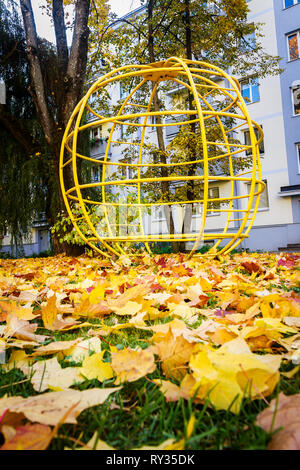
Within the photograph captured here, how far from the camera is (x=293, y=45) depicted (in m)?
11.9

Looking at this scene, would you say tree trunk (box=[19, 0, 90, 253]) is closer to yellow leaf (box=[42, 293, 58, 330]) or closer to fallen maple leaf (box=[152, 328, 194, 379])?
yellow leaf (box=[42, 293, 58, 330])

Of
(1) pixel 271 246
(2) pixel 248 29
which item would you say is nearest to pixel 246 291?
(2) pixel 248 29

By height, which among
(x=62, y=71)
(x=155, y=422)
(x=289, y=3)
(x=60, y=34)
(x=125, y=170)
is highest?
(x=289, y=3)

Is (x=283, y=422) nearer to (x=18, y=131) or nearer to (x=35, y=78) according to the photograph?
(x=35, y=78)

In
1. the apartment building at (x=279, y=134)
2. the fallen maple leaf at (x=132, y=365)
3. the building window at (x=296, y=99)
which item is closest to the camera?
the fallen maple leaf at (x=132, y=365)

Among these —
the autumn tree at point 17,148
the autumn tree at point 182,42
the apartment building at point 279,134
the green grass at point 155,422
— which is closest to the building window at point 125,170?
the apartment building at point 279,134

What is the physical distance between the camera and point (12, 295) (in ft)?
4.36

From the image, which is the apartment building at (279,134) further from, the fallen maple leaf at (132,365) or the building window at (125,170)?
the fallen maple leaf at (132,365)

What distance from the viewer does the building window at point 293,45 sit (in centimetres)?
1177

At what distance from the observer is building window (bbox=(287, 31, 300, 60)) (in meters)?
11.8

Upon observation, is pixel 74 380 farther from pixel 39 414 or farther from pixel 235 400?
pixel 235 400

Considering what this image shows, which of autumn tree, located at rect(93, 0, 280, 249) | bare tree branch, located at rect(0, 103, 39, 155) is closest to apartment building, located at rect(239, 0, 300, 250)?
autumn tree, located at rect(93, 0, 280, 249)

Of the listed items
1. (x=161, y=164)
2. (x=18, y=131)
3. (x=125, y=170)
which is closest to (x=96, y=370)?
A: (x=161, y=164)
